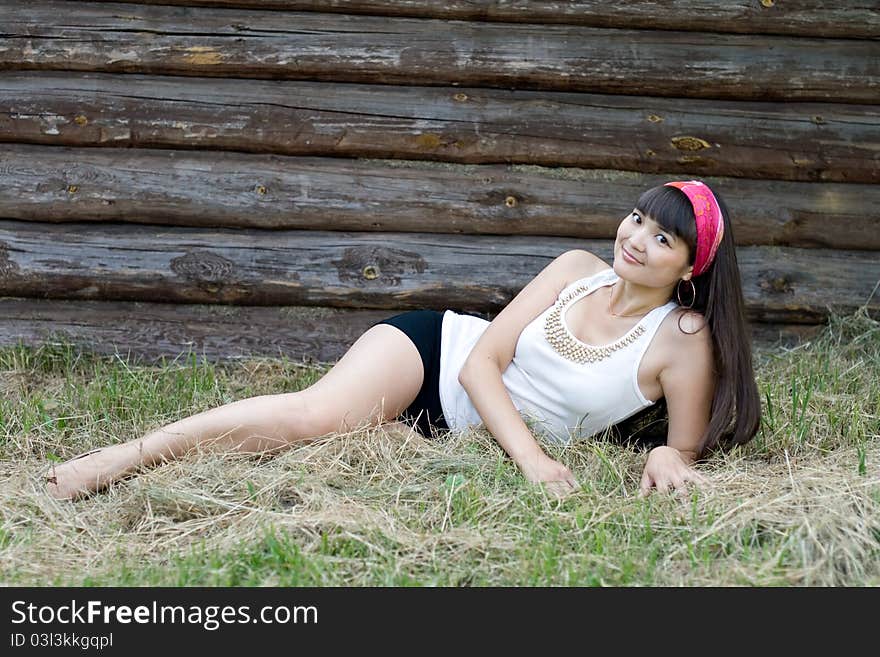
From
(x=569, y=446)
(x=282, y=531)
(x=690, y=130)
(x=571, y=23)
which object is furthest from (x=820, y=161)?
(x=282, y=531)

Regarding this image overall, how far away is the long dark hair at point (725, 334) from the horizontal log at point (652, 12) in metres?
1.50

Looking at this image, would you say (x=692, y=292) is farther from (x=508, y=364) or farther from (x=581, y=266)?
(x=508, y=364)

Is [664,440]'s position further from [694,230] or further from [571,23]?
[571,23]

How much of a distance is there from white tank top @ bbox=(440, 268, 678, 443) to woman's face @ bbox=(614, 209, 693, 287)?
189 mm

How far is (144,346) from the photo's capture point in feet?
14.2

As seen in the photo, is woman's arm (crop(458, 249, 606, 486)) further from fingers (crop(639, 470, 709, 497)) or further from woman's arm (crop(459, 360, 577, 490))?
fingers (crop(639, 470, 709, 497))

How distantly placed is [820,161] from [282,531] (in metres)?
3.14

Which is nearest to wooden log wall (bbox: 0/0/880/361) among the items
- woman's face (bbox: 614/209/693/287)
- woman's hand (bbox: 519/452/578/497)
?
woman's face (bbox: 614/209/693/287)

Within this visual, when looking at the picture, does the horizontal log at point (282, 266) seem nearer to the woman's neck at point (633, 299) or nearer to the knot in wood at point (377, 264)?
the knot in wood at point (377, 264)

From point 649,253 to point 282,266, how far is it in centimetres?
190

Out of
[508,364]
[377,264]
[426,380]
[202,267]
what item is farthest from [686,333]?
[202,267]

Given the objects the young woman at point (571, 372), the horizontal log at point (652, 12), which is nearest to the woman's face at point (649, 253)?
the young woman at point (571, 372)

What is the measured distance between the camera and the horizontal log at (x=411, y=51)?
413 centimetres

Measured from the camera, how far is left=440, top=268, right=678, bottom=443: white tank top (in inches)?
124
